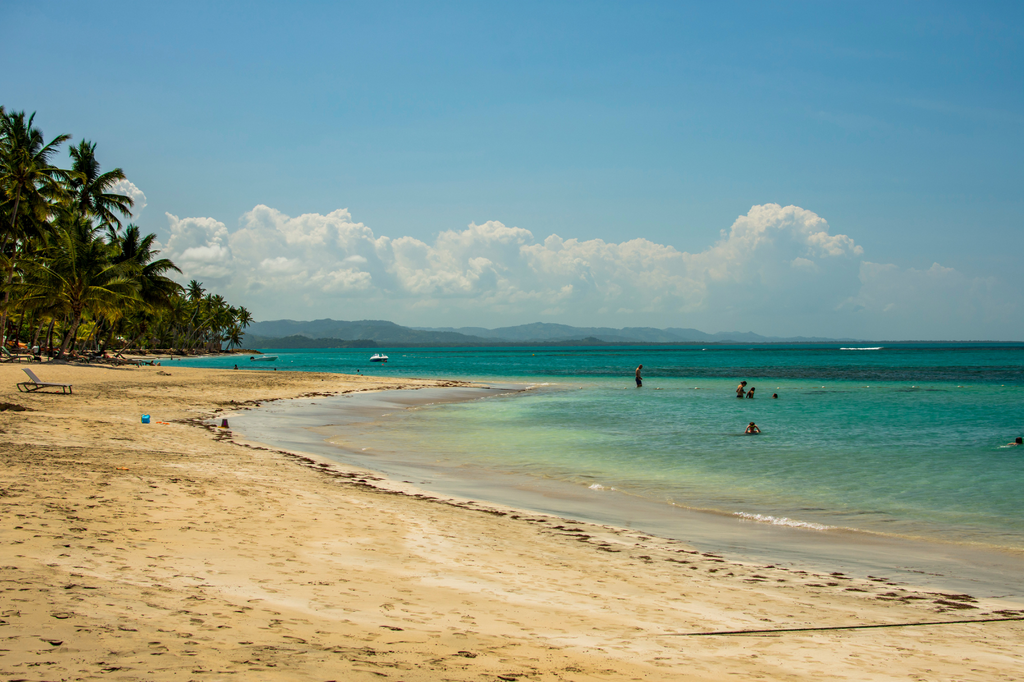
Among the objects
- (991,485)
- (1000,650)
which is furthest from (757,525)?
(991,485)

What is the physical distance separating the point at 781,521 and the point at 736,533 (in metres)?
1.47

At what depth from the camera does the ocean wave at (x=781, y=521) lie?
394 inches

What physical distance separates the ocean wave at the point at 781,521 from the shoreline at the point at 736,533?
0.08 meters

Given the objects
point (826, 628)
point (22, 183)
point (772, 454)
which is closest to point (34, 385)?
point (22, 183)

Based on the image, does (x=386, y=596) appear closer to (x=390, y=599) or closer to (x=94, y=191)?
(x=390, y=599)

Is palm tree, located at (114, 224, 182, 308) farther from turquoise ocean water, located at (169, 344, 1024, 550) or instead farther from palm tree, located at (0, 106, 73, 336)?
turquoise ocean water, located at (169, 344, 1024, 550)

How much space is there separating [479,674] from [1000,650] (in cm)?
458

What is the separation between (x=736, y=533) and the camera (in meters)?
9.38

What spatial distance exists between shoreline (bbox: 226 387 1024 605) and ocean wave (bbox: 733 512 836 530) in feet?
0.26

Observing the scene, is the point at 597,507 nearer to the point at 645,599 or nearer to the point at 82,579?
the point at 645,599

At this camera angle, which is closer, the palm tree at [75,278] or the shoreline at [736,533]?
the shoreline at [736,533]

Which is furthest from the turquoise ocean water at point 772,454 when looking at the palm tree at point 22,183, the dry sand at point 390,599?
the palm tree at point 22,183

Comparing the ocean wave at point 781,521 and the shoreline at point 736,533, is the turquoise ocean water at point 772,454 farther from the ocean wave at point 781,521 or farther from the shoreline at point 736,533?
the shoreline at point 736,533

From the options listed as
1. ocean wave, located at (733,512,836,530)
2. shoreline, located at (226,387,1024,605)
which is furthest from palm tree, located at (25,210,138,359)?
ocean wave, located at (733,512,836,530)
